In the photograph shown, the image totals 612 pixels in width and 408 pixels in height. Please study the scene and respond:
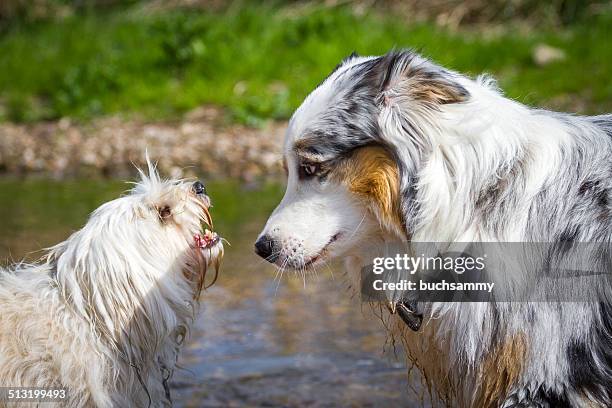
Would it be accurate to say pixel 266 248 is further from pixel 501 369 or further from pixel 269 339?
pixel 269 339

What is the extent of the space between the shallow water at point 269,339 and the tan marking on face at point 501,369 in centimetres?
106

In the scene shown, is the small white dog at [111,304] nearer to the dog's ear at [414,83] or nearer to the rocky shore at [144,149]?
the dog's ear at [414,83]

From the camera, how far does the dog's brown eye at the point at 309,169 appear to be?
3.71 meters

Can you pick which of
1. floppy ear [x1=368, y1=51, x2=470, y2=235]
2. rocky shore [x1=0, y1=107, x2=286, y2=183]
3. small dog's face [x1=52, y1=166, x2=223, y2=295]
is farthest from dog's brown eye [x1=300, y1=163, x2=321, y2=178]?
rocky shore [x1=0, y1=107, x2=286, y2=183]

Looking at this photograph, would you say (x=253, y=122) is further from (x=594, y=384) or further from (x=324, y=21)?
(x=594, y=384)

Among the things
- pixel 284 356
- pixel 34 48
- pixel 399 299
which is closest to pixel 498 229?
pixel 399 299

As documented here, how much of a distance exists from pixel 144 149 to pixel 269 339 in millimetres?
4771

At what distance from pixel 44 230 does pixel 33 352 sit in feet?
12.7

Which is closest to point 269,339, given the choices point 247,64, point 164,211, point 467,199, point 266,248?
point 164,211

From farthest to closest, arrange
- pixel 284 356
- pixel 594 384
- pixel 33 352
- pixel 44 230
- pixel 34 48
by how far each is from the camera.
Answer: pixel 34 48 → pixel 44 230 → pixel 284 356 → pixel 33 352 → pixel 594 384

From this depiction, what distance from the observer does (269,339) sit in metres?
5.64

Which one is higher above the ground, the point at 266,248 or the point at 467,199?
the point at 467,199

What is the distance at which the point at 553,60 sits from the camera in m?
11.3

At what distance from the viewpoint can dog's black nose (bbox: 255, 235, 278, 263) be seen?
12.4 feet
